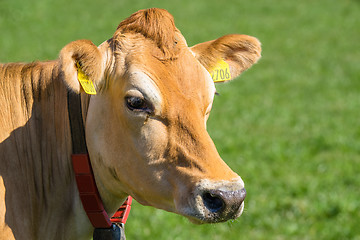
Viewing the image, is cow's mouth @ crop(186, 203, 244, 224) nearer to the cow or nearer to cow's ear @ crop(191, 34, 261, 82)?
the cow

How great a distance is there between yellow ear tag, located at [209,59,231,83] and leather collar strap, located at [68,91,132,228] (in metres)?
0.78

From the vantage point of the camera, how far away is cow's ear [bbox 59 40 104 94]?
2.60 meters

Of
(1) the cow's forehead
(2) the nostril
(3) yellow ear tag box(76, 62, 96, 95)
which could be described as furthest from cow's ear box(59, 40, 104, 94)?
(2) the nostril

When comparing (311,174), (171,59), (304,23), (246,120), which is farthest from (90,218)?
(304,23)

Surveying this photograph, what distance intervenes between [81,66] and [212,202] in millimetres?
926

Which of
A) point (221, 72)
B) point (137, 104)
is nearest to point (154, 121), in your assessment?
point (137, 104)

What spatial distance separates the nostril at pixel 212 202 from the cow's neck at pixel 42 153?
2.60ft

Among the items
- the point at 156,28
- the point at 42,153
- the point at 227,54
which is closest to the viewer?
the point at 156,28

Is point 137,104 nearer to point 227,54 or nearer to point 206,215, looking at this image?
point 206,215

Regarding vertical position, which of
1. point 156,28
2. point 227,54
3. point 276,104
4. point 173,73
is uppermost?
point 156,28

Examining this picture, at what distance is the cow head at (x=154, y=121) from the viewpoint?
258 centimetres

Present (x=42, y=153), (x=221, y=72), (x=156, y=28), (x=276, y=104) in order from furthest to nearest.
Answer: (x=276, y=104)
(x=221, y=72)
(x=42, y=153)
(x=156, y=28)

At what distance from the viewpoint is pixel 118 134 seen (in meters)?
2.76

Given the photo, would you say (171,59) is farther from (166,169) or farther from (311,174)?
(311,174)
